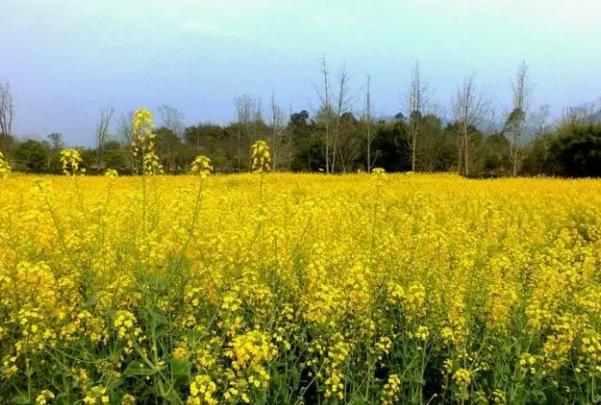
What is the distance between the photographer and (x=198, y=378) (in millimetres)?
2305

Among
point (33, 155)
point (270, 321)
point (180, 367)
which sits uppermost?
point (33, 155)

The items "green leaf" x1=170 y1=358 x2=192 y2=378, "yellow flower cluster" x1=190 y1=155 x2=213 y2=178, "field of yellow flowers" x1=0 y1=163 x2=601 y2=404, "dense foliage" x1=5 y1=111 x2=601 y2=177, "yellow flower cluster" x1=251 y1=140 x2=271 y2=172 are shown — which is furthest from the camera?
"dense foliage" x1=5 y1=111 x2=601 y2=177

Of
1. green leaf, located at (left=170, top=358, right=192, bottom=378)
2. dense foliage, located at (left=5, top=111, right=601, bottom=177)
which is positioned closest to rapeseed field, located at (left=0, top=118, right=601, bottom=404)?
green leaf, located at (left=170, top=358, right=192, bottom=378)

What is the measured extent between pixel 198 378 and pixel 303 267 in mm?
2135

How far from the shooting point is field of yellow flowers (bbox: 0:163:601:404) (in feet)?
9.02

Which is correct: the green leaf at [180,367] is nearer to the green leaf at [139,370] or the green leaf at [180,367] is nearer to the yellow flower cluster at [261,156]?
the green leaf at [139,370]

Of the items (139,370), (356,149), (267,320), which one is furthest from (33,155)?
(139,370)

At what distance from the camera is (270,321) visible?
291cm

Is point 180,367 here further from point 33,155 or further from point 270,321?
point 33,155

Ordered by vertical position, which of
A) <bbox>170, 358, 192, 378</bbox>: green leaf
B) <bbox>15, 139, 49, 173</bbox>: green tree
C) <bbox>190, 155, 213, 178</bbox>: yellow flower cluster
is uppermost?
<bbox>15, 139, 49, 173</bbox>: green tree

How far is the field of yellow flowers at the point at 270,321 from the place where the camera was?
9.02ft

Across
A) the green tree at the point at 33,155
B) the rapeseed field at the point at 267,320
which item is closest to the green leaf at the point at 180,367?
the rapeseed field at the point at 267,320

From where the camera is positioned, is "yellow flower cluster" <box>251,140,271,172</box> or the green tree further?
the green tree

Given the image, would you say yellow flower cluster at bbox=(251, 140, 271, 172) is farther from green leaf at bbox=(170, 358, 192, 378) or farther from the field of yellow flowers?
green leaf at bbox=(170, 358, 192, 378)
